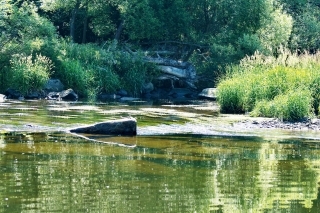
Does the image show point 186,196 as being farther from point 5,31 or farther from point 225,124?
point 5,31

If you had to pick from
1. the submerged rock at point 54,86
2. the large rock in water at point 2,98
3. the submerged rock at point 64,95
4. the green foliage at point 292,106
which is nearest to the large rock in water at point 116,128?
the green foliage at point 292,106

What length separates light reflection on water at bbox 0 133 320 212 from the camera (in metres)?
8.07

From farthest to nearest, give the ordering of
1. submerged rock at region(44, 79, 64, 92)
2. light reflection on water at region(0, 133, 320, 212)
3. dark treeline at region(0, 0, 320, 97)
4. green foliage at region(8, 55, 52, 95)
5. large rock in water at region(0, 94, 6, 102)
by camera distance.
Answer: dark treeline at region(0, 0, 320, 97) < submerged rock at region(44, 79, 64, 92) < green foliage at region(8, 55, 52, 95) < large rock in water at region(0, 94, 6, 102) < light reflection on water at region(0, 133, 320, 212)

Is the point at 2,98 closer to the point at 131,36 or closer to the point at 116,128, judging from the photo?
the point at 131,36

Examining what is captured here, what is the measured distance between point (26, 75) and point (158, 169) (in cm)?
2086

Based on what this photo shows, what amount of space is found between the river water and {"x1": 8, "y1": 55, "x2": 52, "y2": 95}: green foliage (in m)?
12.2

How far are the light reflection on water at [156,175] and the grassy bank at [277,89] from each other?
5.72m

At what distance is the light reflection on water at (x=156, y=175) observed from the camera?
26.5ft

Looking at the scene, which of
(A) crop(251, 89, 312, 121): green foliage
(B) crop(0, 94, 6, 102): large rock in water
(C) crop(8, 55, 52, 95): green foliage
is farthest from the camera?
(C) crop(8, 55, 52, 95): green foliage

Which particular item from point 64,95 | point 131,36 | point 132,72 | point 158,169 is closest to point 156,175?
point 158,169

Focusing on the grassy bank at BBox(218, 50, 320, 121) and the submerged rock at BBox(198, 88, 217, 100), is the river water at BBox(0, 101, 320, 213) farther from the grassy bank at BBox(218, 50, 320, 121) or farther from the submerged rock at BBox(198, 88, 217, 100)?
the submerged rock at BBox(198, 88, 217, 100)

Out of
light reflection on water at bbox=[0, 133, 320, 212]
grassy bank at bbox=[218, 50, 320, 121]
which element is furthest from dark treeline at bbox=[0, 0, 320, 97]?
light reflection on water at bbox=[0, 133, 320, 212]

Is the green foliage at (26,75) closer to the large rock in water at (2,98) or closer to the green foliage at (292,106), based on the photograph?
the large rock in water at (2,98)

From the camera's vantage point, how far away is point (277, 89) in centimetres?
2270
